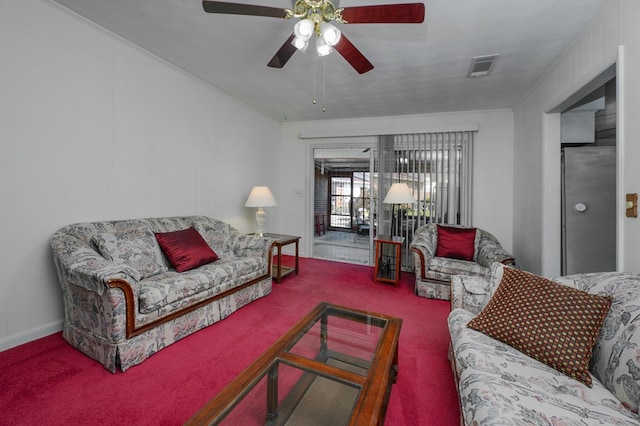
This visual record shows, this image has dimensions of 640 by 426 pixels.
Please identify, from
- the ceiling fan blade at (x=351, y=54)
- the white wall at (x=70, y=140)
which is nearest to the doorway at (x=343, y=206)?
the white wall at (x=70, y=140)

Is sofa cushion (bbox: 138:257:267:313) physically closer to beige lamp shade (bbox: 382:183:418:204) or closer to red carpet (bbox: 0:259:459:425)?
red carpet (bbox: 0:259:459:425)

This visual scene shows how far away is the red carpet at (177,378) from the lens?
1459 mm

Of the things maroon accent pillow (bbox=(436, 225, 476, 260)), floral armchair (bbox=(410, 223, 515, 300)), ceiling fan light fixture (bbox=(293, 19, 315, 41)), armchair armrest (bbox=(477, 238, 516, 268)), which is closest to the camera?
ceiling fan light fixture (bbox=(293, 19, 315, 41))

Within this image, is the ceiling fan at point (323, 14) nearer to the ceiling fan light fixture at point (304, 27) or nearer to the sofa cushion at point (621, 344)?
the ceiling fan light fixture at point (304, 27)

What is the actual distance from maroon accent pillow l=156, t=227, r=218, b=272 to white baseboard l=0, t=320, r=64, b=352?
961 millimetres

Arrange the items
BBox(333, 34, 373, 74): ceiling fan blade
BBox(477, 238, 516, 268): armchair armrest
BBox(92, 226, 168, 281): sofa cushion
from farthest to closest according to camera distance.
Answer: BBox(477, 238, 516, 268): armchair armrest
BBox(92, 226, 168, 281): sofa cushion
BBox(333, 34, 373, 74): ceiling fan blade

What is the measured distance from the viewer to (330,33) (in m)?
1.62

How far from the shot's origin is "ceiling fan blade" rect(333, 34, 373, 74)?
186cm

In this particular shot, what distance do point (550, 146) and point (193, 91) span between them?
4158 millimetres

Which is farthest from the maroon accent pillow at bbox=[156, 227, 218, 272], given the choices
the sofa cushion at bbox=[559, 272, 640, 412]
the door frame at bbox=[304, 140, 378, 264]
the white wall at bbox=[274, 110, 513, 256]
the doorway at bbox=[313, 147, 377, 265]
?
the doorway at bbox=[313, 147, 377, 265]

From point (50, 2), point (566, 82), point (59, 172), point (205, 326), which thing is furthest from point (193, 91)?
point (566, 82)

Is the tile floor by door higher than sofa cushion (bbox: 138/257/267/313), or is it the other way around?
sofa cushion (bbox: 138/257/267/313)

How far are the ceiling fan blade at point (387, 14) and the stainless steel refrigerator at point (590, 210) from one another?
253cm

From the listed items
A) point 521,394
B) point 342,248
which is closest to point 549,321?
point 521,394
